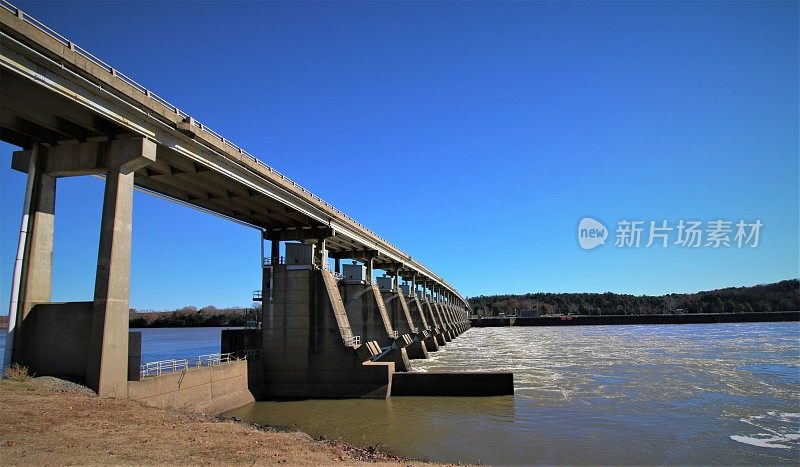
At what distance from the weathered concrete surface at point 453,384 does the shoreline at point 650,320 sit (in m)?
153

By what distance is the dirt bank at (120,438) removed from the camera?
10703 millimetres

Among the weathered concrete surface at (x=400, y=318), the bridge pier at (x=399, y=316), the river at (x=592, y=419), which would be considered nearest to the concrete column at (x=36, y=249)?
the river at (x=592, y=419)

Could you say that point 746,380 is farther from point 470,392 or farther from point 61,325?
point 61,325

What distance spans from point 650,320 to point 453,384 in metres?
170

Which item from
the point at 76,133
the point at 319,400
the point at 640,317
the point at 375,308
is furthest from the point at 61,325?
the point at 640,317

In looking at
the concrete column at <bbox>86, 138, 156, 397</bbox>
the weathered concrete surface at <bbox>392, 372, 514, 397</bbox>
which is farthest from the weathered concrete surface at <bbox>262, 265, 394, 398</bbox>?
the concrete column at <bbox>86, 138, 156, 397</bbox>

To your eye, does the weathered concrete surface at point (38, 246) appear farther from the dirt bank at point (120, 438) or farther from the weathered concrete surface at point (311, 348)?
the weathered concrete surface at point (311, 348)

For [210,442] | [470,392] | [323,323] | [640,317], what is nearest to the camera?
[210,442]

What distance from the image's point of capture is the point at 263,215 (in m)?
35.5

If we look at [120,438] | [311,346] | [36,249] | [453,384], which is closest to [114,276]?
[36,249]

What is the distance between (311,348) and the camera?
109 ft

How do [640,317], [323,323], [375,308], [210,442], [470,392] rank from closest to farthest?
[210,442], [470,392], [323,323], [375,308], [640,317]

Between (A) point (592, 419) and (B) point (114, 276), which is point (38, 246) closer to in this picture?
(B) point (114, 276)

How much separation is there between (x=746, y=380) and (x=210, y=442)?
35425mm
